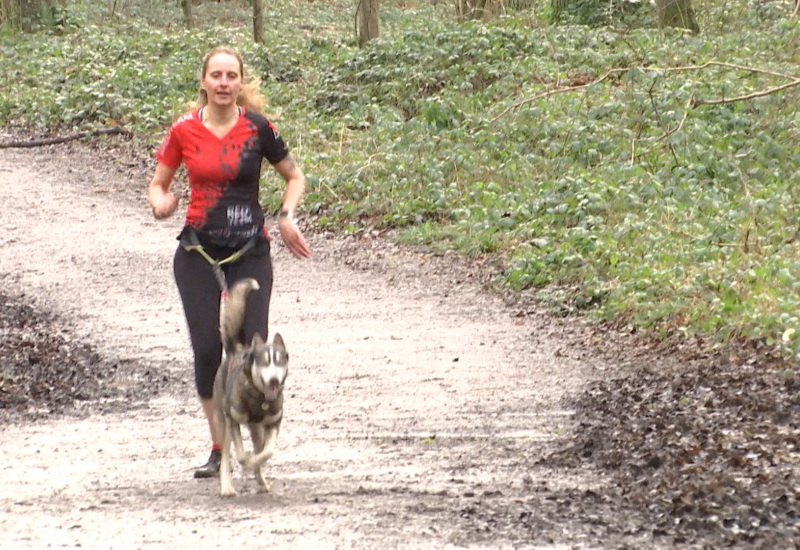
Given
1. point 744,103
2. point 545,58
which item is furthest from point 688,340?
point 545,58

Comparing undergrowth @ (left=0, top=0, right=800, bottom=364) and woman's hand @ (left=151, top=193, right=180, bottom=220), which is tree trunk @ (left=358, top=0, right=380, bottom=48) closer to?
undergrowth @ (left=0, top=0, right=800, bottom=364)

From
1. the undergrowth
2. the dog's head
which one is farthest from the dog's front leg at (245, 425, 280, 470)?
the undergrowth

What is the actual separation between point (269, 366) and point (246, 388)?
254 mm

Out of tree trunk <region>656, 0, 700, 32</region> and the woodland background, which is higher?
tree trunk <region>656, 0, 700, 32</region>

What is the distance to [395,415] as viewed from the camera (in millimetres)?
8320

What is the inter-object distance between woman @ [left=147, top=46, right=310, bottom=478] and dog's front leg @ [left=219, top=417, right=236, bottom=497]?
455 millimetres

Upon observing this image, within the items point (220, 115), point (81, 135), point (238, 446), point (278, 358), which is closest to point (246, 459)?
point (238, 446)

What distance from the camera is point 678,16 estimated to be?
21141mm

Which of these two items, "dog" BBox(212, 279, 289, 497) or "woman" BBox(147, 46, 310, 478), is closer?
"dog" BBox(212, 279, 289, 497)

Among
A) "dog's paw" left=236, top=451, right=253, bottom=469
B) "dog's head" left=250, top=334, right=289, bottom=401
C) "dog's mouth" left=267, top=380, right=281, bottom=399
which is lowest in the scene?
"dog's paw" left=236, top=451, right=253, bottom=469

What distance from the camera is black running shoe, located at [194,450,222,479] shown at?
6.63m

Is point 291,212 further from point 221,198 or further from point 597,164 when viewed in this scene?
point 597,164

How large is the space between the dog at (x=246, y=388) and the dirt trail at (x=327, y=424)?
9.4 inches

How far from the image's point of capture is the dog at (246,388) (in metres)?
5.73
